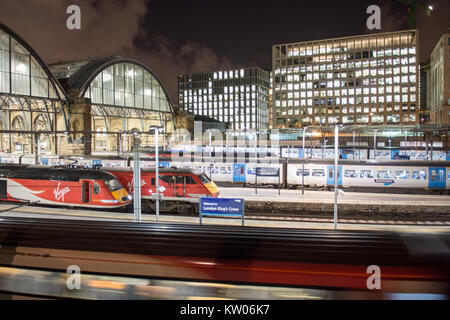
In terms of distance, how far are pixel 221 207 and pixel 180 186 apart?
5863 millimetres

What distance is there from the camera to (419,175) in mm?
28312

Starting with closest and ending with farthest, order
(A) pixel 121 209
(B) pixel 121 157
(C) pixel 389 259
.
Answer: (C) pixel 389 259 → (A) pixel 121 209 → (B) pixel 121 157

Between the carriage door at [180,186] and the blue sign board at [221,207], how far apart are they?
510 centimetres

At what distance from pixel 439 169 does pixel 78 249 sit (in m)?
30.1

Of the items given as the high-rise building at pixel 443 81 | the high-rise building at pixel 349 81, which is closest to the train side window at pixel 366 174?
the high-rise building at pixel 443 81

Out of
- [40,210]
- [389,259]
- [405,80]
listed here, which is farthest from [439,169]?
[405,80]

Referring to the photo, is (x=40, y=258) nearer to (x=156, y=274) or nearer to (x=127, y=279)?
(x=127, y=279)

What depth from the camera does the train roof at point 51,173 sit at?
18594 mm

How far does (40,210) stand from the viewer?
1944cm

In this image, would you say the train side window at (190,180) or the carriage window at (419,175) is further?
the carriage window at (419,175)

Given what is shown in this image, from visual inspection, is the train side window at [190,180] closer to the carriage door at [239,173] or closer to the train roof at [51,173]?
the train roof at [51,173]

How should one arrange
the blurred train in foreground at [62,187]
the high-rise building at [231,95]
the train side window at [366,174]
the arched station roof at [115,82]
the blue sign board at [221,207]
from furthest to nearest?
the high-rise building at [231,95]
the arched station roof at [115,82]
the train side window at [366,174]
the blurred train in foreground at [62,187]
the blue sign board at [221,207]

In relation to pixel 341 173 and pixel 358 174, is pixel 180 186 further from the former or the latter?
pixel 358 174
